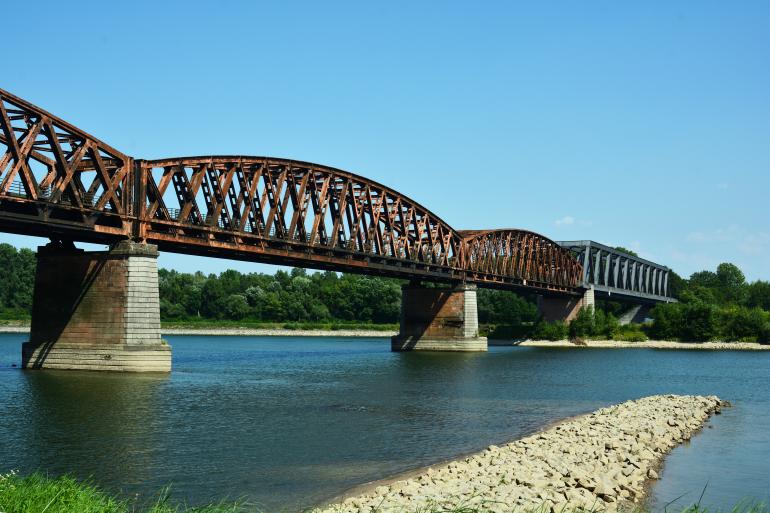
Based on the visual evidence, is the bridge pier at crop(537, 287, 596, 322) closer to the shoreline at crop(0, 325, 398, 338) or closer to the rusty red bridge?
the shoreline at crop(0, 325, 398, 338)

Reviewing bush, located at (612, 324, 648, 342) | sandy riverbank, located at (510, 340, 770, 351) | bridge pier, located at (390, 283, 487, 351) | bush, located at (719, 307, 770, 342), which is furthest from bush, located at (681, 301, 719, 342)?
bridge pier, located at (390, 283, 487, 351)

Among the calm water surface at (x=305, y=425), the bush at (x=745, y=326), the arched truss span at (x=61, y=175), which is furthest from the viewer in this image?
the bush at (x=745, y=326)

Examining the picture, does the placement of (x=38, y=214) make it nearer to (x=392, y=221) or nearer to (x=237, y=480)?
(x=237, y=480)

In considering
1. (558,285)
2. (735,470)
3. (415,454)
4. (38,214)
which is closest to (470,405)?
(415,454)

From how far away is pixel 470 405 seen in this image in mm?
44406

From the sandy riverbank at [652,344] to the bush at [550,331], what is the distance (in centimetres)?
126

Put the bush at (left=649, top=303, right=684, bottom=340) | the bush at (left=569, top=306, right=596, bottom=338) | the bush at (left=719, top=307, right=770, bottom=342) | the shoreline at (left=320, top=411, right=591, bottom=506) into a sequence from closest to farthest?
the shoreline at (left=320, top=411, right=591, bottom=506) → the bush at (left=719, top=307, right=770, bottom=342) → the bush at (left=649, top=303, right=684, bottom=340) → the bush at (left=569, top=306, right=596, bottom=338)

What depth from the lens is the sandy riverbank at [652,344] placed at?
408 feet

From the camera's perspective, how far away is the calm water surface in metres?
24.1

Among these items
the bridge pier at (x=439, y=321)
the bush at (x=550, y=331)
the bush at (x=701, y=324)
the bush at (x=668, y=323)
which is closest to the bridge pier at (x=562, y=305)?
the bush at (x=550, y=331)

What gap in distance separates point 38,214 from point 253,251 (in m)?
23.8

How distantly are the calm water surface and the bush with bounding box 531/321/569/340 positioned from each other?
238 feet

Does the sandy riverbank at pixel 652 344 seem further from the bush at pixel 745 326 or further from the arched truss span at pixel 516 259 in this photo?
the arched truss span at pixel 516 259

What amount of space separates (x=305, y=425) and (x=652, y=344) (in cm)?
10702
